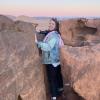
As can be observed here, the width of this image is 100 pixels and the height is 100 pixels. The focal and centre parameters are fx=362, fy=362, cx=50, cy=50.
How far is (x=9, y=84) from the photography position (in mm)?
6051

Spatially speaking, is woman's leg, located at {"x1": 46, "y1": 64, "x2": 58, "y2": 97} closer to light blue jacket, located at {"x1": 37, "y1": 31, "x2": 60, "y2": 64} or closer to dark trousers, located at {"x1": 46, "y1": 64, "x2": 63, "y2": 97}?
dark trousers, located at {"x1": 46, "y1": 64, "x2": 63, "y2": 97}

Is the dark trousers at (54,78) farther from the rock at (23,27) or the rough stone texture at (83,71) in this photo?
the rock at (23,27)

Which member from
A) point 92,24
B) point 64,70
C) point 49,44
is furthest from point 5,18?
point 92,24

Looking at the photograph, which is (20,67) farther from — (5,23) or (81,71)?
(81,71)

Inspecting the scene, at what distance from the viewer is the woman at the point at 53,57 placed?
662 cm

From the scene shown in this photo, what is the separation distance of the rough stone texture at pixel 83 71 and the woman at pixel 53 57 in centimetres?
16

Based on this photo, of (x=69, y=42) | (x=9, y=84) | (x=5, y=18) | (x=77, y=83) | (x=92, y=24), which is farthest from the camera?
(x=92, y=24)

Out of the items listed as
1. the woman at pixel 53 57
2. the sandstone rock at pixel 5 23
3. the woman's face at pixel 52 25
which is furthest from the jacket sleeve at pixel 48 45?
the sandstone rock at pixel 5 23

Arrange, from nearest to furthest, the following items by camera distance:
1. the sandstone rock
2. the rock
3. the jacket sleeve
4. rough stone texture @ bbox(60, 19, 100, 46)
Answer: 1. the jacket sleeve
2. the sandstone rock
3. the rock
4. rough stone texture @ bbox(60, 19, 100, 46)

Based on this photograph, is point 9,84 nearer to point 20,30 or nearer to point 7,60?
point 7,60

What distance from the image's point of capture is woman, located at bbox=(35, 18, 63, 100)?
21.7 feet

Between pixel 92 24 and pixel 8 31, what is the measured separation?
301 cm

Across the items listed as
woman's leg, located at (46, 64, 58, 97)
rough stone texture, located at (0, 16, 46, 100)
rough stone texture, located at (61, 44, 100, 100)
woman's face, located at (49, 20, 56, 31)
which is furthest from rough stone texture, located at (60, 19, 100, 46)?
rough stone texture, located at (0, 16, 46, 100)

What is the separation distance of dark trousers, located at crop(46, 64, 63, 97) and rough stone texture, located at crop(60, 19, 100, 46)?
Answer: 4.32 ft
